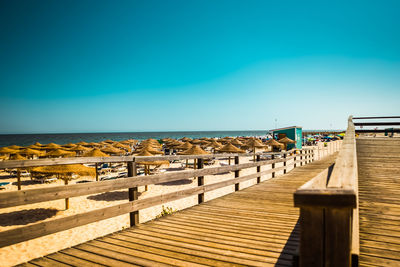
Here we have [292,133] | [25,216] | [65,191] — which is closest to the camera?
[65,191]

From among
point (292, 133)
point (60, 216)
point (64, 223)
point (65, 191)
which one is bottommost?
point (60, 216)

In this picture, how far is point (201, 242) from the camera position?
10.3 feet

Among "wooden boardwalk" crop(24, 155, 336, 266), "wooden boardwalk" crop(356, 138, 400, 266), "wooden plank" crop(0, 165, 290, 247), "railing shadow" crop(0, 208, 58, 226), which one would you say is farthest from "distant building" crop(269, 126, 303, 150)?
"wooden plank" crop(0, 165, 290, 247)

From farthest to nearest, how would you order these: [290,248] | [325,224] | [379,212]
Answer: [379,212]
[290,248]
[325,224]

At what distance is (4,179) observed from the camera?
60.5ft

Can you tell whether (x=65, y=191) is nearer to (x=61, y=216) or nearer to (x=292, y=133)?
(x=61, y=216)

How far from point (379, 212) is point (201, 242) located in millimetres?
2698

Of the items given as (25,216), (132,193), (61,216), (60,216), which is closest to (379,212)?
(132,193)

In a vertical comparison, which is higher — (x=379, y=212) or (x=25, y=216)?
(x=379, y=212)

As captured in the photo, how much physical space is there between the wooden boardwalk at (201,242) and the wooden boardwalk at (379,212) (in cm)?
80

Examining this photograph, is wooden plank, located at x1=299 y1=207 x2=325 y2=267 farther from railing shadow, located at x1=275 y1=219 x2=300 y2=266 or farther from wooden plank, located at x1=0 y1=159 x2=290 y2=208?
wooden plank, located at x1=0 y1=159 x2=290 y2=208

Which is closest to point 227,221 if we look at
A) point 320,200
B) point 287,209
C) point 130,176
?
point 287,209

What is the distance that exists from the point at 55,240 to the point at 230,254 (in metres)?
7.16

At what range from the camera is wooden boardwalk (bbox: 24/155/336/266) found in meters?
2.67
